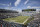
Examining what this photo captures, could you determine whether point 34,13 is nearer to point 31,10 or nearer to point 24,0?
point 31,10

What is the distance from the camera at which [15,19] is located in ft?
6.79

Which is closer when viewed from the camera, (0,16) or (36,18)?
(36,18)

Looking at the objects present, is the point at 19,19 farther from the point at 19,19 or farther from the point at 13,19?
the point at 13,19

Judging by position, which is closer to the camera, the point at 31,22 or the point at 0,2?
the point at 31,22

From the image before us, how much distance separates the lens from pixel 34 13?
201cm

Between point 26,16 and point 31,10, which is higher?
point 31,10

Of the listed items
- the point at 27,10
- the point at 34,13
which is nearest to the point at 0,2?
the point at 27,10

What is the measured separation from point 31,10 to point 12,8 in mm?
542

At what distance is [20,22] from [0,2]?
822mm

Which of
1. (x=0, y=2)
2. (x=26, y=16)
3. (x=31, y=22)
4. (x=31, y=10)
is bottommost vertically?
(x=31, y=22)

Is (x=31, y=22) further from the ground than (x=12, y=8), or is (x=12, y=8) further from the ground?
(x=12, y=8)

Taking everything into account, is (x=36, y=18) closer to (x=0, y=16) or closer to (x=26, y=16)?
(x=26, y=16)

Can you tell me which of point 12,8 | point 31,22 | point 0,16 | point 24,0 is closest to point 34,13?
point 31,22

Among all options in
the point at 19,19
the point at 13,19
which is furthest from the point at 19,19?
the point at 13,19
